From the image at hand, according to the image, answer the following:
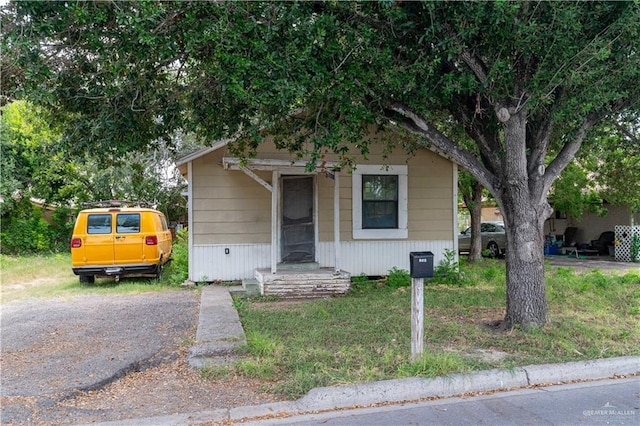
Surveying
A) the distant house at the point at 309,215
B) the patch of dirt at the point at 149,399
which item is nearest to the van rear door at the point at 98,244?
the distant house at the point at 309,215

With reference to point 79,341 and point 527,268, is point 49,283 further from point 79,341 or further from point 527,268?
point 527,268

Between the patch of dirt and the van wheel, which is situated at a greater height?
the van wheel

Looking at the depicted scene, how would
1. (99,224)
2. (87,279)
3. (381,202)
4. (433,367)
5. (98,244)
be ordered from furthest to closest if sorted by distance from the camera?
(87,279), (381,202), (99,224), (98,244), (433,367)

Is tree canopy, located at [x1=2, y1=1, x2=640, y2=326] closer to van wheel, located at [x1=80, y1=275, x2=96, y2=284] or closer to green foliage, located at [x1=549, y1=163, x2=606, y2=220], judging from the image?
van wheel, located at [x1=80, y1=275, x2=96, y2=284]

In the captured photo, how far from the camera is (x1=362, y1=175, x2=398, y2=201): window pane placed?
37.4ft

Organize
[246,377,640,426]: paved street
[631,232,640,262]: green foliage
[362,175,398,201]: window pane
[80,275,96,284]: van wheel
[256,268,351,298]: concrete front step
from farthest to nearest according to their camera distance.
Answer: [631,232,640,262]: green foliage, [80,275,96,284]: van wheel, [362,175,398,201]: window pane, [256,268,351,298]: concrete front step, [246,377,640,426]: paved street

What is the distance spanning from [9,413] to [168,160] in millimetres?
19488

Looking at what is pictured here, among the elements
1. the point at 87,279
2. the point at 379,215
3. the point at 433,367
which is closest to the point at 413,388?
the point at 433,367

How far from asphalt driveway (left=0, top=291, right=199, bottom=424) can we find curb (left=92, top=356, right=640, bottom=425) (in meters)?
1.18

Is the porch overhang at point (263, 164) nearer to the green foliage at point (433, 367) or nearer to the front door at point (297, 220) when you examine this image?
the front door at point (297, 220)

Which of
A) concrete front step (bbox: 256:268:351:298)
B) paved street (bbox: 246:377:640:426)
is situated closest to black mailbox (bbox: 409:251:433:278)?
paved street (bbox: 246:377:640:426)

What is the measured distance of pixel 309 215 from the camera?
11.0 metres

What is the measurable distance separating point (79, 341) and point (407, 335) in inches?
174

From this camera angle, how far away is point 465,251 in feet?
63.5
